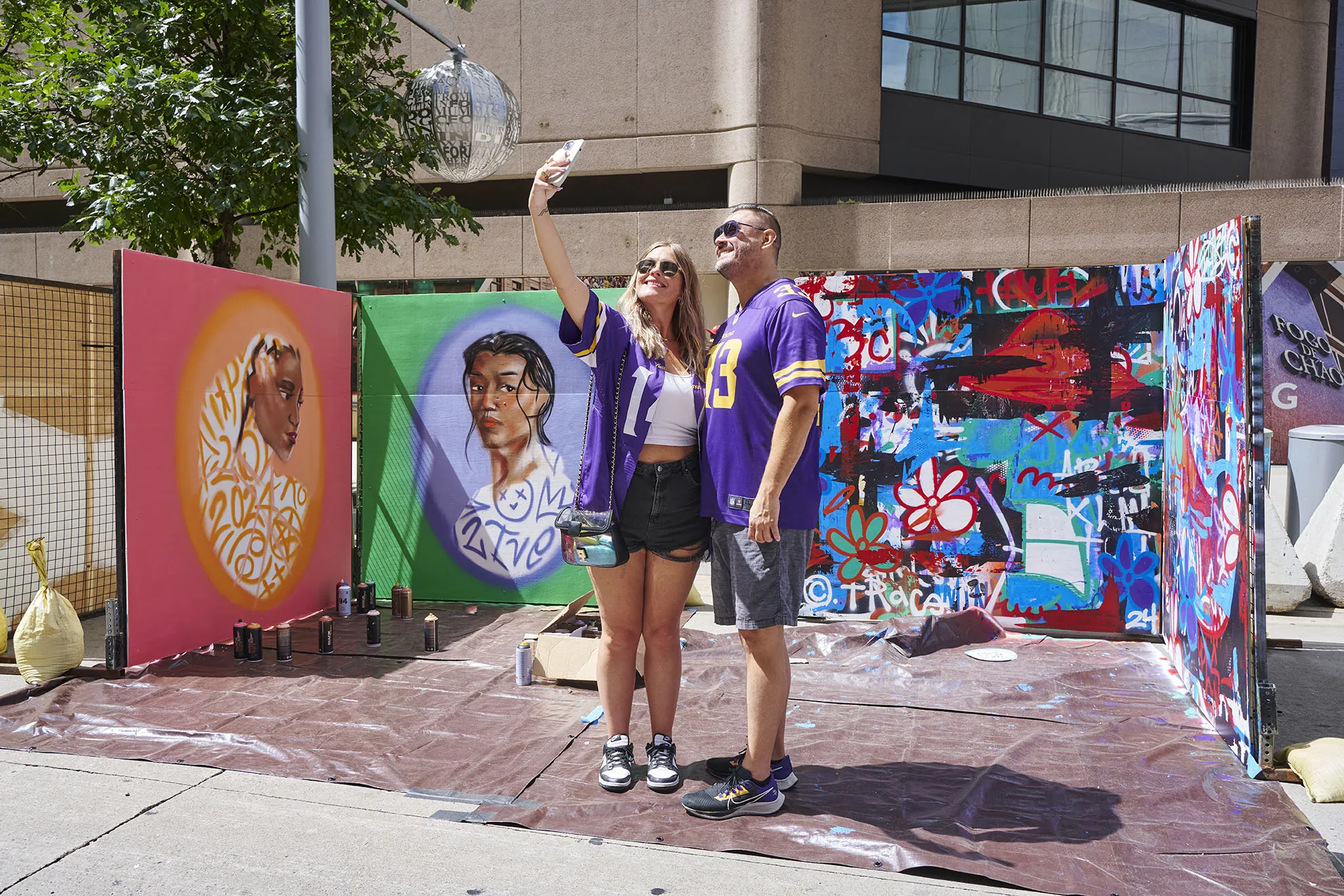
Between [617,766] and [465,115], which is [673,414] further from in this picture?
[465,115]

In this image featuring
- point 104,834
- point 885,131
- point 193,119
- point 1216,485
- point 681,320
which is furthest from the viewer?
point 885,131

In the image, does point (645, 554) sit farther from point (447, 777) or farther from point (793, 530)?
point (447, 777)

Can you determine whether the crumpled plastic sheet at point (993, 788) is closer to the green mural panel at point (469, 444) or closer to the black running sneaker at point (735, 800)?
the black running sneaker at point (735, 800)

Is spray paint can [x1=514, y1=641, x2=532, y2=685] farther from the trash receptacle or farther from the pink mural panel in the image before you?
the trash receptacle

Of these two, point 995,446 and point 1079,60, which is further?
point 1079,60

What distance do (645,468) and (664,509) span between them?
0.16m

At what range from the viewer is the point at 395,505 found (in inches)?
277

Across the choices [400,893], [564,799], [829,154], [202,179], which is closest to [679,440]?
[564,799]

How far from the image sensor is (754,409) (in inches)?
135

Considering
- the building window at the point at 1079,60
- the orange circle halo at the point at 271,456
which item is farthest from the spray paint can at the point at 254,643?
the building window at the point at 1079,60

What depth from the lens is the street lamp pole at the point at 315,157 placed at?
7.16m

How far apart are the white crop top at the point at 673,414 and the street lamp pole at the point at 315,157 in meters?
4.41

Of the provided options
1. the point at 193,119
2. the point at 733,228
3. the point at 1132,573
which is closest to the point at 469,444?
the point at 193,119

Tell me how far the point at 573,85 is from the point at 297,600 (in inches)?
548
